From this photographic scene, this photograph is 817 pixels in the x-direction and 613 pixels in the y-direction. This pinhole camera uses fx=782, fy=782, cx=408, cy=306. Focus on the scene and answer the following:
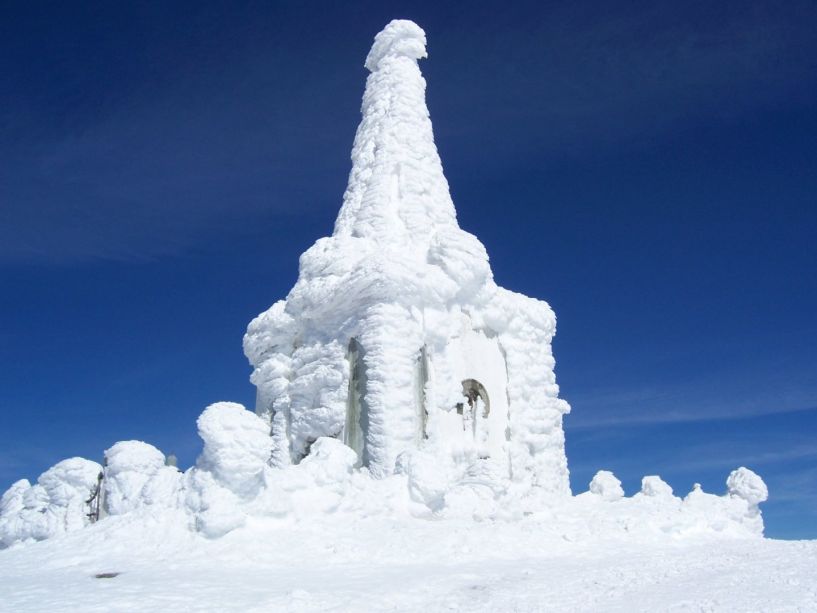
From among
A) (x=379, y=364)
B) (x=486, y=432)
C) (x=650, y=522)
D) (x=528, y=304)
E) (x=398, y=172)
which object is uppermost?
(x=398, y=172)

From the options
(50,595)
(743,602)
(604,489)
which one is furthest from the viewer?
(604,489)

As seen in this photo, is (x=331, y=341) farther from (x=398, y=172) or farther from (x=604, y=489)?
(x=604, y=489)

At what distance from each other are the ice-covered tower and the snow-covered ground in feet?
15.3

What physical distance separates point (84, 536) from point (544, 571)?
676 centimetres

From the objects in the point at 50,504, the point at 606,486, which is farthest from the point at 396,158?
the point at 50,504

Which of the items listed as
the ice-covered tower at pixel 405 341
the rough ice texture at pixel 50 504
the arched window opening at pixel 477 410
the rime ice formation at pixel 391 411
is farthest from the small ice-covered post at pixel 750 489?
the rough ice texture at pixel 50 504

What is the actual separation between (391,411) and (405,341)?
1.67 meters

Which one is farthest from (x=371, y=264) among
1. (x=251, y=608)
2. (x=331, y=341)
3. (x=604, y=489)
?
(x=251, y=608)

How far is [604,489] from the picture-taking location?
18047mm

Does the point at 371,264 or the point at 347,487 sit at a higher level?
the point at 371,264

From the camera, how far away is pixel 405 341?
17.4m

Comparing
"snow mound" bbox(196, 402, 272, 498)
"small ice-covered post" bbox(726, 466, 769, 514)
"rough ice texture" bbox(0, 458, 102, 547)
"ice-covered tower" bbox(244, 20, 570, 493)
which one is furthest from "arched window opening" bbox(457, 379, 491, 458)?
"rough ice texture" bbox(0, 458, 102, 547)

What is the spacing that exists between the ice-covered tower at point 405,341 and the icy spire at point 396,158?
4 cm

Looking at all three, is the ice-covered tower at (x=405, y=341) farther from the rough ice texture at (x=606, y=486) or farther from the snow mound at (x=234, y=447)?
the snow mound at (x=234, y=447)
